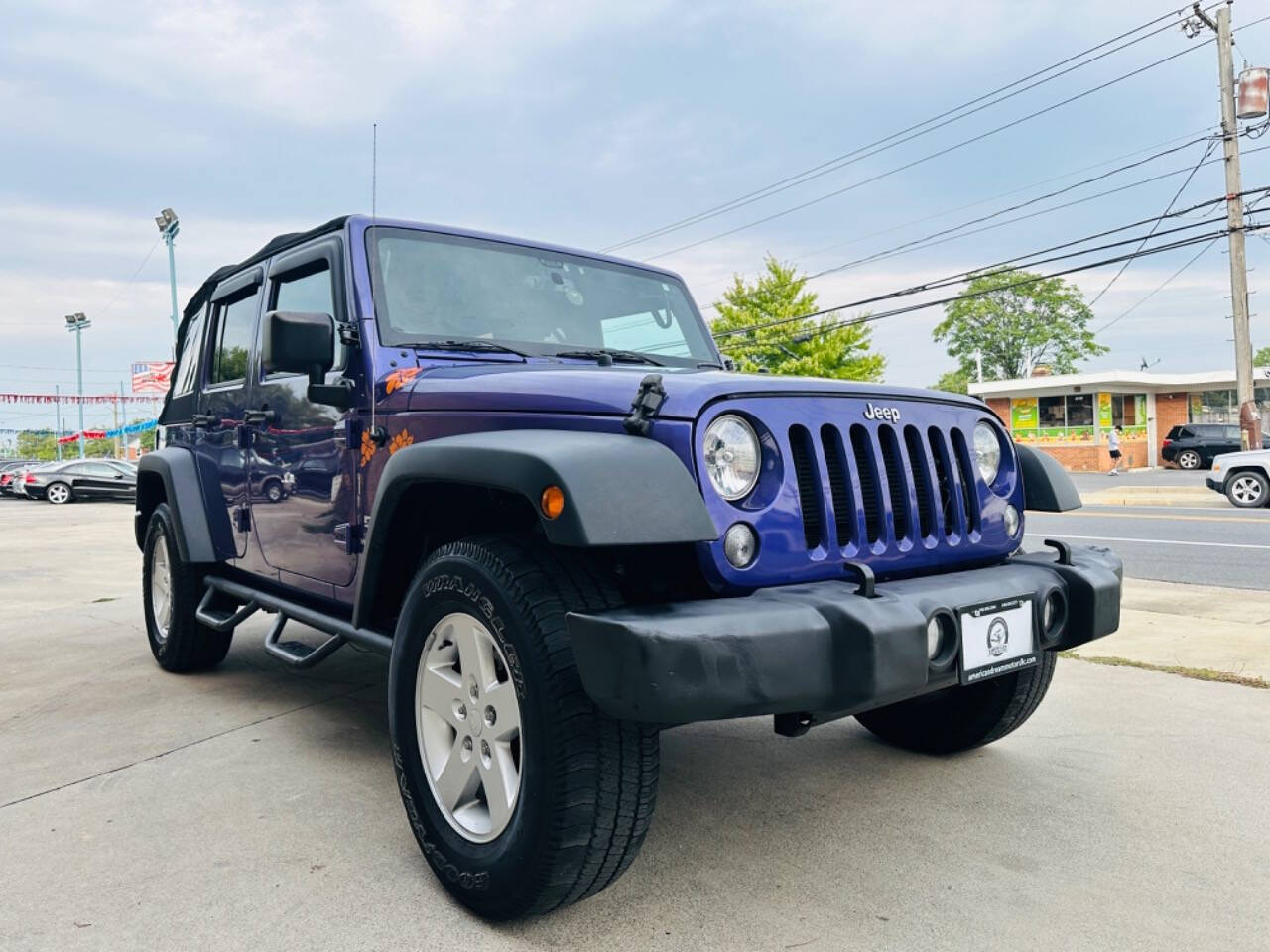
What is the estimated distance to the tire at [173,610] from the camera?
15.0 ft

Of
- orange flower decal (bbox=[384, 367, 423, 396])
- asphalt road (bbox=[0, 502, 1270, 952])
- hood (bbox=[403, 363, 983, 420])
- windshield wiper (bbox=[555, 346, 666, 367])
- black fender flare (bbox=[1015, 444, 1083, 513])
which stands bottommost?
asphalt road (bbox=[0, 502, 1270, 952])

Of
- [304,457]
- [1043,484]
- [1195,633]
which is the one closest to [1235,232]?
[1195,633]

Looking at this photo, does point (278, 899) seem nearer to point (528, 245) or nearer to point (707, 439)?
point (707, 439)

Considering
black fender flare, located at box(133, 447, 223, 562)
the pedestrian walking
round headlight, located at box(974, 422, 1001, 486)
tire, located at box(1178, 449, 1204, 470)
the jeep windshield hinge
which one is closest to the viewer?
the jeep windshield hinge

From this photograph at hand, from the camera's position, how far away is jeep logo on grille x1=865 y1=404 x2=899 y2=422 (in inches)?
99.7

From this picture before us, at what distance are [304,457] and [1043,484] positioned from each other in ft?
8.35

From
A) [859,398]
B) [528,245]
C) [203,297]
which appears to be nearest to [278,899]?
[859,398]

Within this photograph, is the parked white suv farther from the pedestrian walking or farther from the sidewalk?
the pedestrian walking

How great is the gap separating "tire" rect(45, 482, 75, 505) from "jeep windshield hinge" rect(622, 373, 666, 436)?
29911 mm

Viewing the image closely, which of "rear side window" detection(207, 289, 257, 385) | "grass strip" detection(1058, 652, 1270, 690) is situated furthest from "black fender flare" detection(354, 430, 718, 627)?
"grass strip" detection(1058, 652, 1270, 690)

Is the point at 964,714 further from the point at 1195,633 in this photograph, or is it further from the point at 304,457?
the point at 1195,633

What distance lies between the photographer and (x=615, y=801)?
2.09m

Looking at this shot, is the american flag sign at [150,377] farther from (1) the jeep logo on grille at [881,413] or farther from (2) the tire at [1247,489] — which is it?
(1) the jeep logo on grille at [881,413]

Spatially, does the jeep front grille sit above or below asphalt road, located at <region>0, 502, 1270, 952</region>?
above
